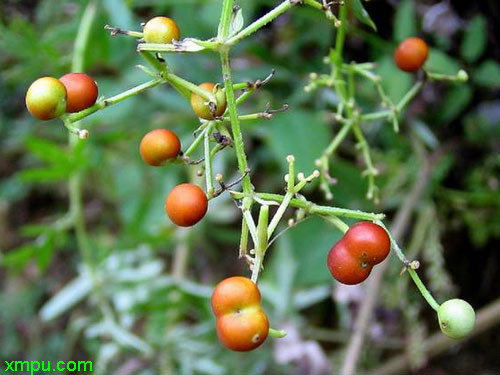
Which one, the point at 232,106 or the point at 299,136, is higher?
the point at 232,106

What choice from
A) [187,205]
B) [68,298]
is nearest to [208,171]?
[187,205]

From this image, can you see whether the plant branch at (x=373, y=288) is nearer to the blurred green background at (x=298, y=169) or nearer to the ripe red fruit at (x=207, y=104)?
the blurred green background at (x=298, y=169)

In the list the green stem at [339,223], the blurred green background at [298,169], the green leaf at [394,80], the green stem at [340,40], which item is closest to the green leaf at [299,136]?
the blurred green background at [298,169]

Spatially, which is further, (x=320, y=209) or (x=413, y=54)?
(x=413, y=54)

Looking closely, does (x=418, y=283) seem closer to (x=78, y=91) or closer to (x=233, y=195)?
(x=233, y=195)

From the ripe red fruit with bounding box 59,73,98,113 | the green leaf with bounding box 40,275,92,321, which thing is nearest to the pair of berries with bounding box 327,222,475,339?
the ripe red fruit with bounding box 59,73,98,113

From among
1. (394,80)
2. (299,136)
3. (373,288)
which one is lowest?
(373,288)

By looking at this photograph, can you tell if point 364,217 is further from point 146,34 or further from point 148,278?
point 148,278
